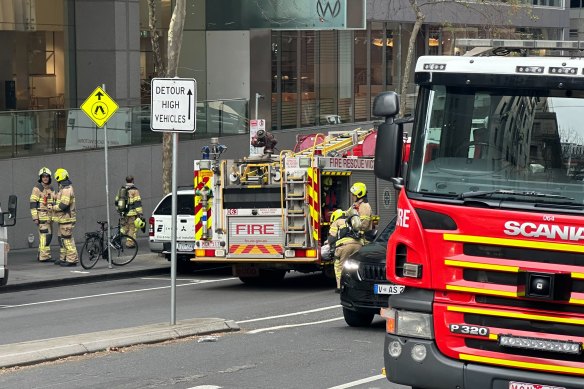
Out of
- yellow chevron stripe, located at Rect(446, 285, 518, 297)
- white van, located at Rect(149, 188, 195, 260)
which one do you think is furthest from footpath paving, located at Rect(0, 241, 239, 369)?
yellow chevron stripe, located at Rect(446, 285, 518, 297)

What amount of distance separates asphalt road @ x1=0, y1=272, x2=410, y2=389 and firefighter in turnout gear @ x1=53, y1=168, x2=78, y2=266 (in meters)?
1.86

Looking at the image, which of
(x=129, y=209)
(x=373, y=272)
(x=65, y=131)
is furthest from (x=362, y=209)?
(x=65, y=131)

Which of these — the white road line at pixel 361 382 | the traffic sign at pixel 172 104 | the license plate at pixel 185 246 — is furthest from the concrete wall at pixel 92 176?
the white road line at pixel 361 382

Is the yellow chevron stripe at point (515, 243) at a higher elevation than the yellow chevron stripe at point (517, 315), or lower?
higher

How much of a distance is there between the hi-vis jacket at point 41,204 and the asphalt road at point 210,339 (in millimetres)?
2494

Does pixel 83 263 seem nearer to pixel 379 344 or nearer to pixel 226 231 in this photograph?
pixel 226 231

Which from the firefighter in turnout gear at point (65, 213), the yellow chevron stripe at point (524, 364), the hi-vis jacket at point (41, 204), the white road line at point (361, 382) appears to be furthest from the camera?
the hi-vis jacket at point (41, 204)

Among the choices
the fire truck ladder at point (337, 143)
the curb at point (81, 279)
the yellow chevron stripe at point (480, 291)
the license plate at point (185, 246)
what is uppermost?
the fire truck ladder at point (337, 143)

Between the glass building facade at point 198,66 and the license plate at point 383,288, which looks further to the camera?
the glass building facade at point 198,66

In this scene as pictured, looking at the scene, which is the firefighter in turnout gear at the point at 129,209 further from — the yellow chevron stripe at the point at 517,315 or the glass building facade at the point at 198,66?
the yellow chevron stripe at the point at 517,315

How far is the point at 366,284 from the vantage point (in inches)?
598

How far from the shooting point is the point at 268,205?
2044 centimetres

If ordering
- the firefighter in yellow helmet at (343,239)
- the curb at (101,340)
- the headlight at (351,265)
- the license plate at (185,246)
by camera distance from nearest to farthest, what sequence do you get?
1. the curb at (101,340)
2. the headlight at (351,265)
3. the firefighter in yellow helmet at (343,239)
4. the license plate at (185,246)

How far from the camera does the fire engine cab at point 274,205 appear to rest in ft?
66.7
